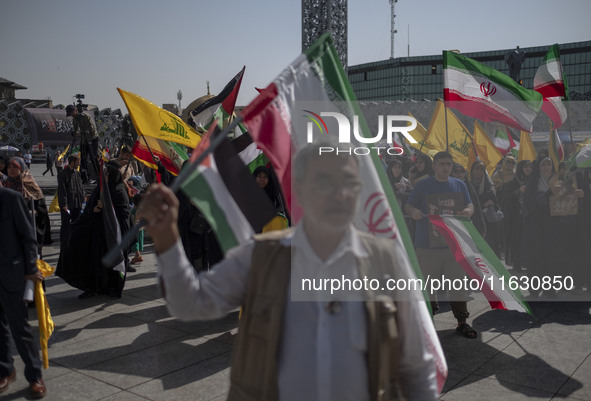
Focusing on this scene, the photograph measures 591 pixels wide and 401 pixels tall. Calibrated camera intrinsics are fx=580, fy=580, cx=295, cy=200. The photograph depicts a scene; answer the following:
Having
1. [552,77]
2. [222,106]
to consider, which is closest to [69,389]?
[222,106]

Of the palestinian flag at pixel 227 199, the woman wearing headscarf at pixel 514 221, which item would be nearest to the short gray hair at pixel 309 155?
the palestinian flag at pixel 227 199

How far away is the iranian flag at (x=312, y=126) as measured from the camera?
2.62m

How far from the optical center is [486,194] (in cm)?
973

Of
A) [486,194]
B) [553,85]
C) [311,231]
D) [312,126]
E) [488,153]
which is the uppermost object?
[553,85]

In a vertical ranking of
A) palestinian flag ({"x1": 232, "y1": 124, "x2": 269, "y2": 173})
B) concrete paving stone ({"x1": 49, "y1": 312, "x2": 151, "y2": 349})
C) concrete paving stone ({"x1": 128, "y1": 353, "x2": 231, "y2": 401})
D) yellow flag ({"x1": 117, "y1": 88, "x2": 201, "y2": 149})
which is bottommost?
concrete paving stone ({"x1": 128, "y1": 353, "x2": 231, "y2": 401})

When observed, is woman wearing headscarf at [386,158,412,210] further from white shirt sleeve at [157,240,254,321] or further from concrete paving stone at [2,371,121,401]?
white shirt sleeve at [157,240,254,321]

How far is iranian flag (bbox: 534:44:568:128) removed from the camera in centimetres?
948

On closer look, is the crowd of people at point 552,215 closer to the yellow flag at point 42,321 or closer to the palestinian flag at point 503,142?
the yellow flag at point 42,321

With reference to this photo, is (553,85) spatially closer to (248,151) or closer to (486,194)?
(486,194)

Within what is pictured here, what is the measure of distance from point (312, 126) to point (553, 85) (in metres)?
8.09

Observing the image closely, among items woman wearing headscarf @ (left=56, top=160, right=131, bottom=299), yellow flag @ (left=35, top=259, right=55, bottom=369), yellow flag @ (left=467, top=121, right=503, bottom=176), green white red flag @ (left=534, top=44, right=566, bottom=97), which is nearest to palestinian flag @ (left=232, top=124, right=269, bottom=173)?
yellow flag @ (left=35, top=259, right=55, bottom=369)

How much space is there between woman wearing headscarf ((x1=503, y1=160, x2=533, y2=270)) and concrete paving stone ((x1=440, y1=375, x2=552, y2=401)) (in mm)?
5651

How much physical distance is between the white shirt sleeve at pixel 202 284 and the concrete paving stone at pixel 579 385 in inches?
146

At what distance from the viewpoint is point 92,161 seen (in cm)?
1409
